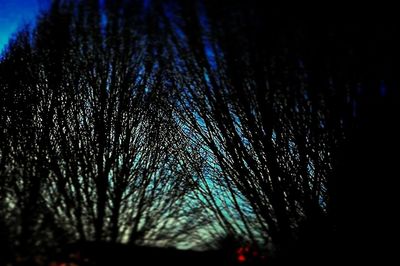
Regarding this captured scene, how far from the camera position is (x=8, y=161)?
8141mm

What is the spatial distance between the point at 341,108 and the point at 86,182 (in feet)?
25.0

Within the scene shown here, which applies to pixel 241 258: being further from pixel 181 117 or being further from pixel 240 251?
pixel 181 117

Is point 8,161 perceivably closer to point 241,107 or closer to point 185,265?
point 185,265

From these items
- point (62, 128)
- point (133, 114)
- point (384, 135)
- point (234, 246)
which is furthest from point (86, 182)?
point (384, 135)

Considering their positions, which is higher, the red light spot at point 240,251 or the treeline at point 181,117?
the treeline at point 181,117

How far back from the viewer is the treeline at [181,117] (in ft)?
22.8

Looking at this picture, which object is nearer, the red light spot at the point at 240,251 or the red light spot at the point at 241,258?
the red light spot at the point at 241,258

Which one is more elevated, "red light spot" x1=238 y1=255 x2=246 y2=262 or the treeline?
the treeline

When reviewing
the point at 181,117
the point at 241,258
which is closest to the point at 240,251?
the point at 241,258

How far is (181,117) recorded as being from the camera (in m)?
9.74

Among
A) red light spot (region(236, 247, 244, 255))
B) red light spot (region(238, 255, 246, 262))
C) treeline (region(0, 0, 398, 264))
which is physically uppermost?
treeline (region(0, 0, 398, 264))

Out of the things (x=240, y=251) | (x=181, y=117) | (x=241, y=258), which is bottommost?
(x=241, y=258)

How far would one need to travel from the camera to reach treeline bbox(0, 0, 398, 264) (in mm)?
6957

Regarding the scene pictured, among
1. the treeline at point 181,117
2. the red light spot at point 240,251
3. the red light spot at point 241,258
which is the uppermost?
the treeline at point 181,117
